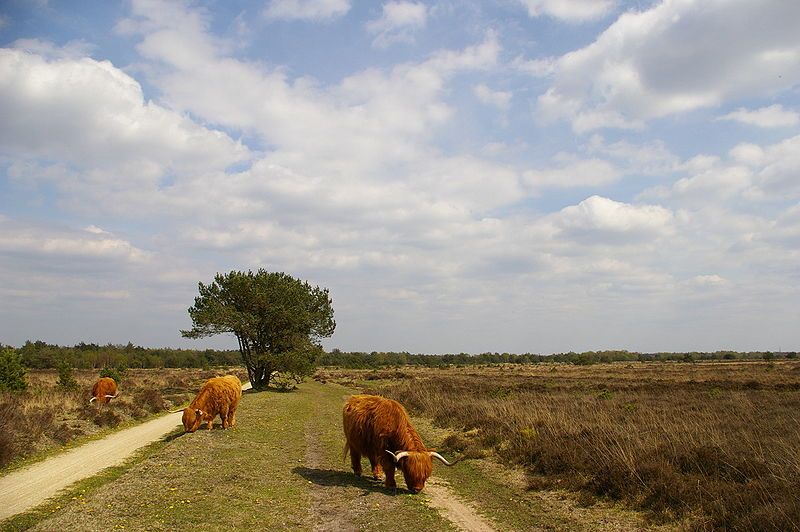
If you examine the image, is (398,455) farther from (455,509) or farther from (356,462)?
(356,462)

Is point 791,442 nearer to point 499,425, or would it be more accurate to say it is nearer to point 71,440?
point 499,425

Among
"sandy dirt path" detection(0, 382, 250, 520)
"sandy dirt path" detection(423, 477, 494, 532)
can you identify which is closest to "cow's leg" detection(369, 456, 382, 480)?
"sandy dirt path" detection(423, 477, 494, 532)

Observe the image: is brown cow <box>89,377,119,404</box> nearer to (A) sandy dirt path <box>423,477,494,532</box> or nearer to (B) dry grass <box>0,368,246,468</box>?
(B) dry grass <box>0,368,246,468</box>

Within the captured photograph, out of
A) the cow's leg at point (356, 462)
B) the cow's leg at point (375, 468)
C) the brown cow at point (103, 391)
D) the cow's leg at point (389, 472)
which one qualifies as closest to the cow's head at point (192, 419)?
the cow's leg at point (356, 462)

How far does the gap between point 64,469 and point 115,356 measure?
103207 millimetres

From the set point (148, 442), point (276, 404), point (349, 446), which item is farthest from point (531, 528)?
point (276, 404)

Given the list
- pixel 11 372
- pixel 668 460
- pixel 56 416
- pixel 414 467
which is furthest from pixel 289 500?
pixel 11 372

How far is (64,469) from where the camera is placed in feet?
45.2

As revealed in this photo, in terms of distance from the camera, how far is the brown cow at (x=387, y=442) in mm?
11031

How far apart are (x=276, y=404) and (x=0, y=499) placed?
19736mm

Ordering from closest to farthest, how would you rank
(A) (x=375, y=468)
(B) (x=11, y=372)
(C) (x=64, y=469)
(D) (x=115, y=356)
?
(A) (x=375, y=468)
(C) (x=64, y=469)
(B) (x=11, y=372)
(D) (x=115, y=356)

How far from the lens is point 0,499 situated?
1075cm

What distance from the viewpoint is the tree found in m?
40.3

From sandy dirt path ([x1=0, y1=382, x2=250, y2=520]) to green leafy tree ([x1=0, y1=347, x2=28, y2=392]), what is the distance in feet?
35.2
